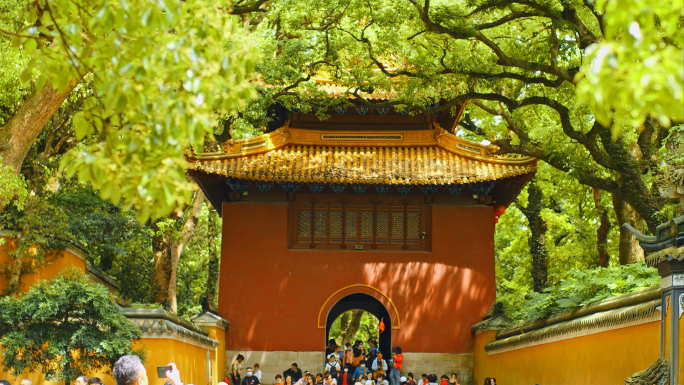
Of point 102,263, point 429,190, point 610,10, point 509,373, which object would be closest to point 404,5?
point 429,190

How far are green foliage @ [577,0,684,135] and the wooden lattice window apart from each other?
12981 millimetres

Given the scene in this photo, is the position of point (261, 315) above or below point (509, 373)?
above

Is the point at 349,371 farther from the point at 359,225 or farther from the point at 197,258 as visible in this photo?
the point at 197,258

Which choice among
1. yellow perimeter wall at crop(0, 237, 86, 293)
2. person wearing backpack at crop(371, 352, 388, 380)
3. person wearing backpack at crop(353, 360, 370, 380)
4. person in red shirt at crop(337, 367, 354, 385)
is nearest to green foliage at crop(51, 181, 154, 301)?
yellow perimeter wall at crop(0, 237, 86, 293)

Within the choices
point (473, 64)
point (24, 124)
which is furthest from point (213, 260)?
point (24, 124)

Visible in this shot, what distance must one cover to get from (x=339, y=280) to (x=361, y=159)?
2.84 meters

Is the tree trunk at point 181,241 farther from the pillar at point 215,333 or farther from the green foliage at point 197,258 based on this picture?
the green foliage at point 197,258

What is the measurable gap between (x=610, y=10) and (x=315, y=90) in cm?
1199

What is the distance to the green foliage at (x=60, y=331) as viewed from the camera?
9.53 meters

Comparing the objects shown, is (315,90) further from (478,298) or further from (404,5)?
(478,298)

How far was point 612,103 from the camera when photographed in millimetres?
3475

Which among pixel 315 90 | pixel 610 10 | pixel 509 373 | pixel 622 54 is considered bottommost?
pixel 509 373

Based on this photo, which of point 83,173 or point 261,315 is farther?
point 261,315

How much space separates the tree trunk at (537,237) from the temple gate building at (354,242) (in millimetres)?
5581
